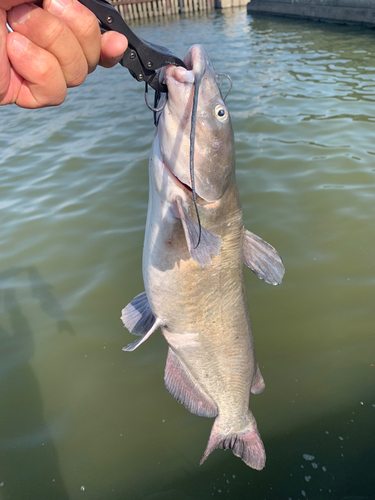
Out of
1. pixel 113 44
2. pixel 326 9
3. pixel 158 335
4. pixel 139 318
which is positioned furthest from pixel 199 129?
pixel 326 9

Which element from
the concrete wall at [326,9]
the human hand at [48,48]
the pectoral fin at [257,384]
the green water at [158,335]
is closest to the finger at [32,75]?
the human hand at [48,48]

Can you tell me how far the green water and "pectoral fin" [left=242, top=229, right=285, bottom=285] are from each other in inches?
49.1

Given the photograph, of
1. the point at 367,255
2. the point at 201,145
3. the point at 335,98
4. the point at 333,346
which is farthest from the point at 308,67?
the point at 201,145

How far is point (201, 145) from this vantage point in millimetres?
1726

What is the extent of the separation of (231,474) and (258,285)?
1.77 m

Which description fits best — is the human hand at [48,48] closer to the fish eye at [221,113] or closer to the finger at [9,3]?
the finger at [9,3]

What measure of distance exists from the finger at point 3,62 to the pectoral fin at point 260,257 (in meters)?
1.42

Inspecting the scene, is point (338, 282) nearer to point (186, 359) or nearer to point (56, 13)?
point (186, 359)

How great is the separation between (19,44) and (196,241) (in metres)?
1.01

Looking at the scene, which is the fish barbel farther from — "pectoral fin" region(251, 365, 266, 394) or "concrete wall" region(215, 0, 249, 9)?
"concrete wall" region(215, 0, 249, 9)

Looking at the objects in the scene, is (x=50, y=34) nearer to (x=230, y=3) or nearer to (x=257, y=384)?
(x=257, y=384)

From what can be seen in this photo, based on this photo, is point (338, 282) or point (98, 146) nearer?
point (338, 282)

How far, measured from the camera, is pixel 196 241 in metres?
1.65

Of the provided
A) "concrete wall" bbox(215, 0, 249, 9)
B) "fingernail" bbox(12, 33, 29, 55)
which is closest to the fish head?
"fingernail" bbox(12, 33, 29, 55)
